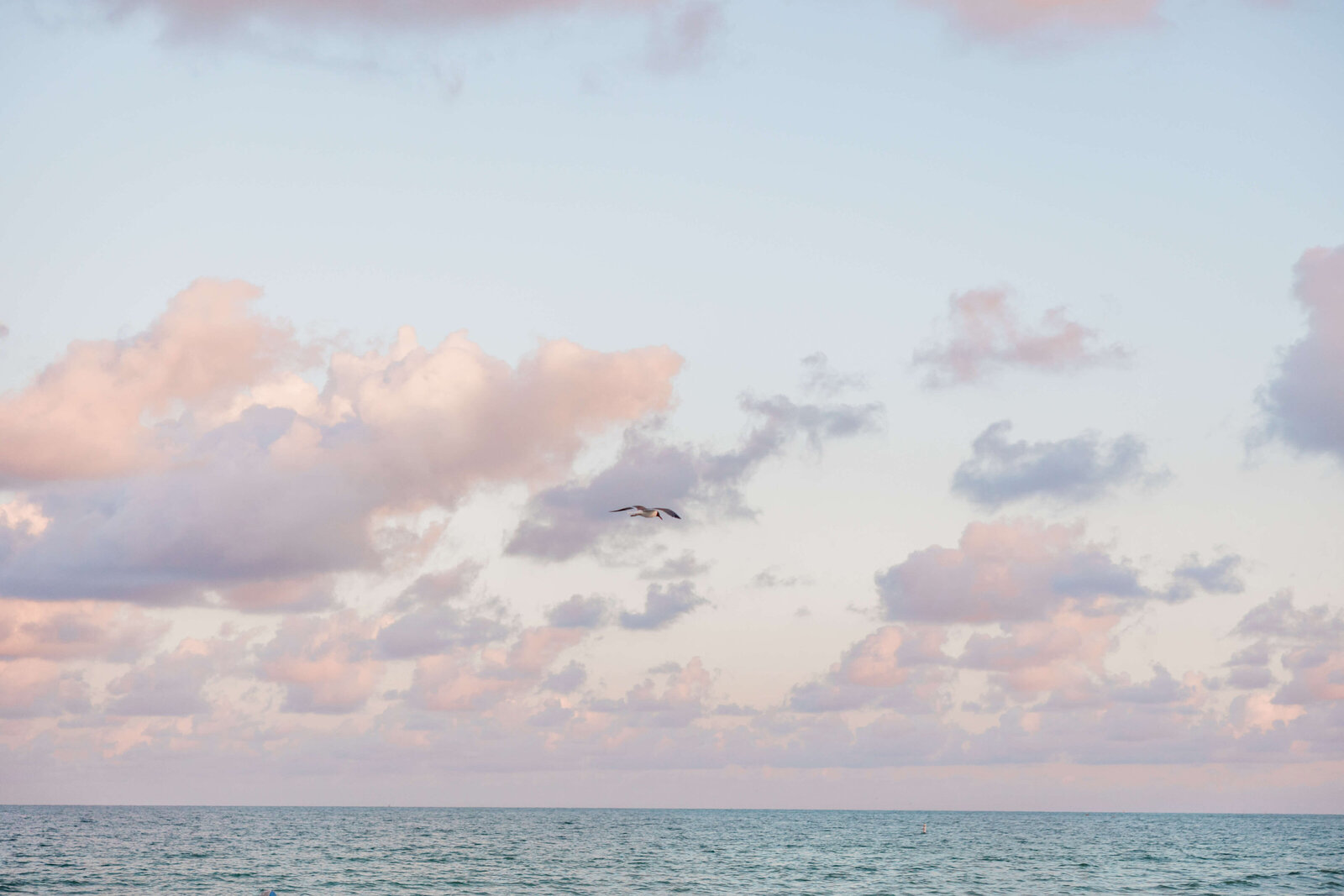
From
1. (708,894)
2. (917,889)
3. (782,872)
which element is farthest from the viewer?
(782,872)

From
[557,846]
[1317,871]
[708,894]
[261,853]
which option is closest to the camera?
[708,894]

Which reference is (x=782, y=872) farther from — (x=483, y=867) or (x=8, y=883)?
(x=8, y=883)

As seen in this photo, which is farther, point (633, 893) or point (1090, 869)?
point (1090, 869)

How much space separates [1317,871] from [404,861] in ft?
362

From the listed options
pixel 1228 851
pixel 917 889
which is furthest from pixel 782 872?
pixel 1228 851

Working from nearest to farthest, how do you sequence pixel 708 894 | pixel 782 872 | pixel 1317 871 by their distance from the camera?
pixel 708 894, pixel 782 872, pixel 1317 871

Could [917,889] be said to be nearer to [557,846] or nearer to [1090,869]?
[1090,869]

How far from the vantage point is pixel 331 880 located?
400ft

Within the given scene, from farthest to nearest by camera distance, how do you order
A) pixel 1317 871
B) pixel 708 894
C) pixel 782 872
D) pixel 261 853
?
1. pixel 261 853
2. pixel 1317 871
3. pixel 782 872
4. pixel 708 894

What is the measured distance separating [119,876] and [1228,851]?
163 m

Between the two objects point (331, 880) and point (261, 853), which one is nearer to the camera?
point (331, 880)

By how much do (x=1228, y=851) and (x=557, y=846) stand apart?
106957 millimetres

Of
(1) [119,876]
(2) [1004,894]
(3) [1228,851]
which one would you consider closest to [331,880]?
(1) [119,876]

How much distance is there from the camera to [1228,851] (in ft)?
641
